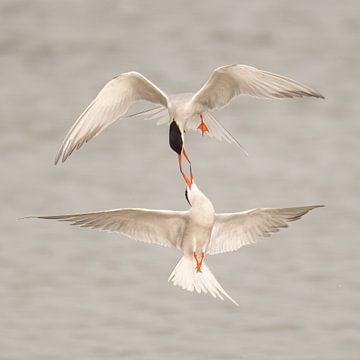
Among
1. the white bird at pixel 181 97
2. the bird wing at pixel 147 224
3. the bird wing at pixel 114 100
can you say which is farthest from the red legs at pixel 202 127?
the bird wing at pixel 147 224

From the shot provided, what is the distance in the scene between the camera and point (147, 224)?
21.2 feet

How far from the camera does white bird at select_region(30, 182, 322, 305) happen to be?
6219 millimetres

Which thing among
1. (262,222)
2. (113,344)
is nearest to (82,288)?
(113,344)

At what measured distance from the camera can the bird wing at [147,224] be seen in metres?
6.31

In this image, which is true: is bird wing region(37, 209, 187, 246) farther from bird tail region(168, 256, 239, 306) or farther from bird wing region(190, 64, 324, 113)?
bird wing region(190, 64, 324, 113)

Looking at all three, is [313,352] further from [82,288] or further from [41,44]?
[41,44]

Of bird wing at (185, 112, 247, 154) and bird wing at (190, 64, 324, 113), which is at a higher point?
bird wing at (190, 64, 324, 113)

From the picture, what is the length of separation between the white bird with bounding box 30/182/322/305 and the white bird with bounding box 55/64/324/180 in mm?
299

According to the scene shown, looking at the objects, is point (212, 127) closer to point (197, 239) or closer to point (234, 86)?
point (234, 86)

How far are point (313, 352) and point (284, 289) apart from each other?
29.6 inches

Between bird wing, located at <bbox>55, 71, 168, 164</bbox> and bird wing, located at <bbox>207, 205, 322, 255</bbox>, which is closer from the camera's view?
bird wing, located at <bbox>55, 71, 168, 164</bbox>

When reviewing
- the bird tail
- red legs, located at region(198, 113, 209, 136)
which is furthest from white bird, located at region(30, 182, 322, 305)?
red legs, located at region(198, 113, 209, 136)

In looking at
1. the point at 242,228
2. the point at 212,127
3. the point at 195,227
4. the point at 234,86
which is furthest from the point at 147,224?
the point at 234,86

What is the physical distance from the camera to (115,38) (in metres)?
12.7
